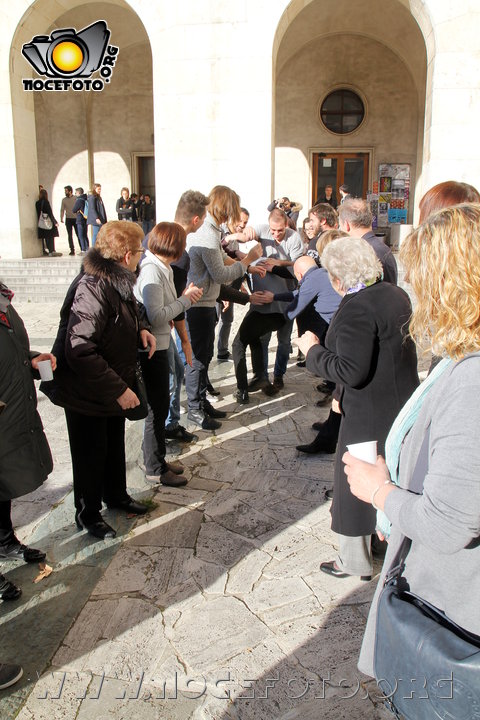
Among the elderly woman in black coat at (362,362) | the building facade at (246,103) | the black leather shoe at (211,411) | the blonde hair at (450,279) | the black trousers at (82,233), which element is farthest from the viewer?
the black trousers at (82,233)

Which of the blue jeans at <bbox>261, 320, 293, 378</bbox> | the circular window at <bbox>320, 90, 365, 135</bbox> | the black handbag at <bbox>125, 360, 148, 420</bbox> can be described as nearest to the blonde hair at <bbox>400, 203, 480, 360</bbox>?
the black handbag at <bbox>125, 360, 148, 420</bbox>

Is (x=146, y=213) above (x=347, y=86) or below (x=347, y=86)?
below

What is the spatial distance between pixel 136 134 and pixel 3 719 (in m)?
18.4

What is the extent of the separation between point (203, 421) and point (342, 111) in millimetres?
14840

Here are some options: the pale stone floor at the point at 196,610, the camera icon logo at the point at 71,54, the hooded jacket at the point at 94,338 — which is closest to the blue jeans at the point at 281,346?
the pale stone floor at the point at 196,610

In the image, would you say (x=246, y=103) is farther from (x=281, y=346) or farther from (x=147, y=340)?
(x=147, y=340)

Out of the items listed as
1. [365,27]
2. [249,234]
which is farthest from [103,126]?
[249,234]

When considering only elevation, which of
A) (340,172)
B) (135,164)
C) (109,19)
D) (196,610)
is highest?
(109,19)

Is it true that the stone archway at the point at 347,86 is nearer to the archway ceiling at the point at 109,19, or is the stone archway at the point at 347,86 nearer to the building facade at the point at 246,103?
the building facade at the point at 246,103

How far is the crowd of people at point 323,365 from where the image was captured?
1300mm

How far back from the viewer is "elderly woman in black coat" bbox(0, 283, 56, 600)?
2.62 m

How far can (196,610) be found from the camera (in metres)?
2.68

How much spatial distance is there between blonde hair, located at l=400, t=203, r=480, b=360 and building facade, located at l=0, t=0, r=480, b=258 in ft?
33.9

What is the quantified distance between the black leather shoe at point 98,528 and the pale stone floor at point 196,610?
0.15ft
